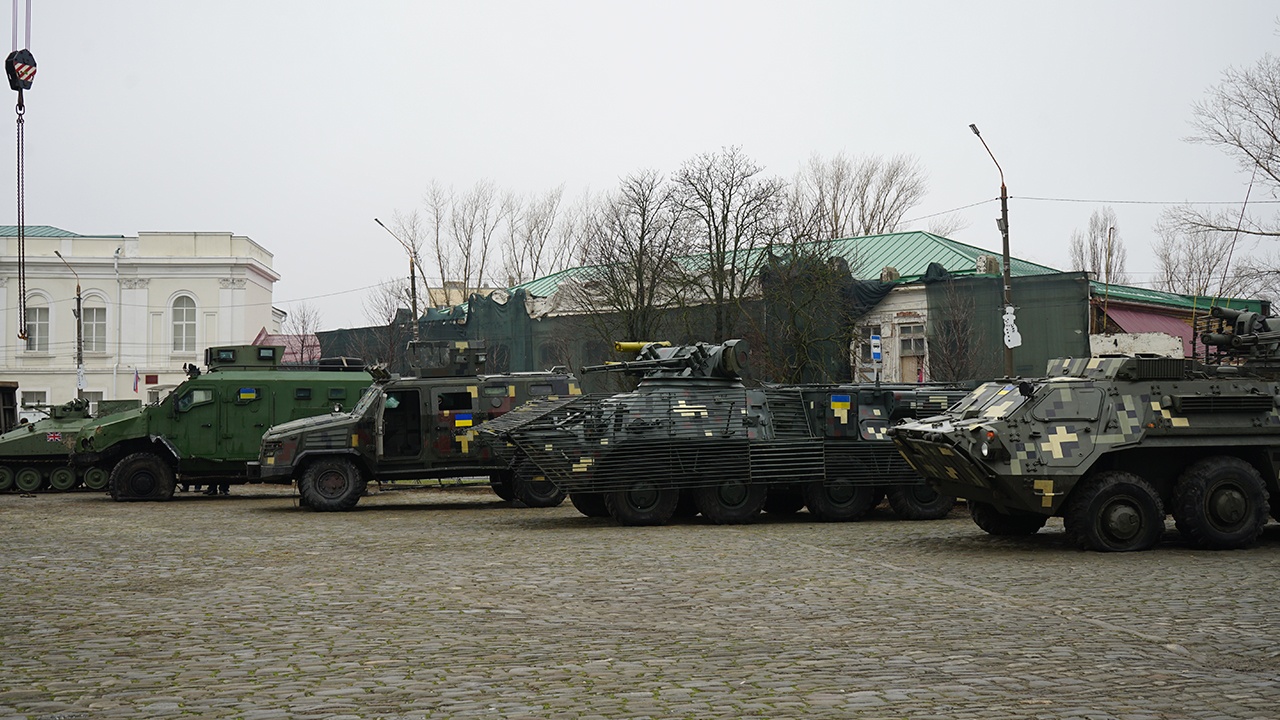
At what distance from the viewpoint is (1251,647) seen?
7934mm

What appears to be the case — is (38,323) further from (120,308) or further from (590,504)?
(590,504)

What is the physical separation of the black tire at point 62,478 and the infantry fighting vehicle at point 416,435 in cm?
723

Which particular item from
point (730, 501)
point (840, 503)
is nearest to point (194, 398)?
point (730, 501)

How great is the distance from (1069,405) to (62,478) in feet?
63.9

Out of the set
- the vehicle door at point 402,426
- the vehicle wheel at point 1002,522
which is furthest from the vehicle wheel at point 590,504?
the vehicle wheel at point 1002,522

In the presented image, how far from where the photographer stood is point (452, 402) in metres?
20.7

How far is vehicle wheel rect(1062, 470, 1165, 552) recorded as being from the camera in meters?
13.0

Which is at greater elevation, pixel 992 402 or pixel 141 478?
pixel 992 402

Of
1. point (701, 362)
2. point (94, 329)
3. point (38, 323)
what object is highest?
point (38, 323)

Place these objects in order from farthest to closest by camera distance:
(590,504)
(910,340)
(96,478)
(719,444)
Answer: (910,340), (96,478), (590,504), (719,444)

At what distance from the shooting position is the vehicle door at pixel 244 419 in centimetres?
2302

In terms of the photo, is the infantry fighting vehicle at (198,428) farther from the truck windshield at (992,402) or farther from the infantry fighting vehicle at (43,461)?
the truck windshield at (992,402)

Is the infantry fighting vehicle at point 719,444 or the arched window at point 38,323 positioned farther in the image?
the arched window at point 38,323

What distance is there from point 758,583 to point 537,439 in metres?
5.93
